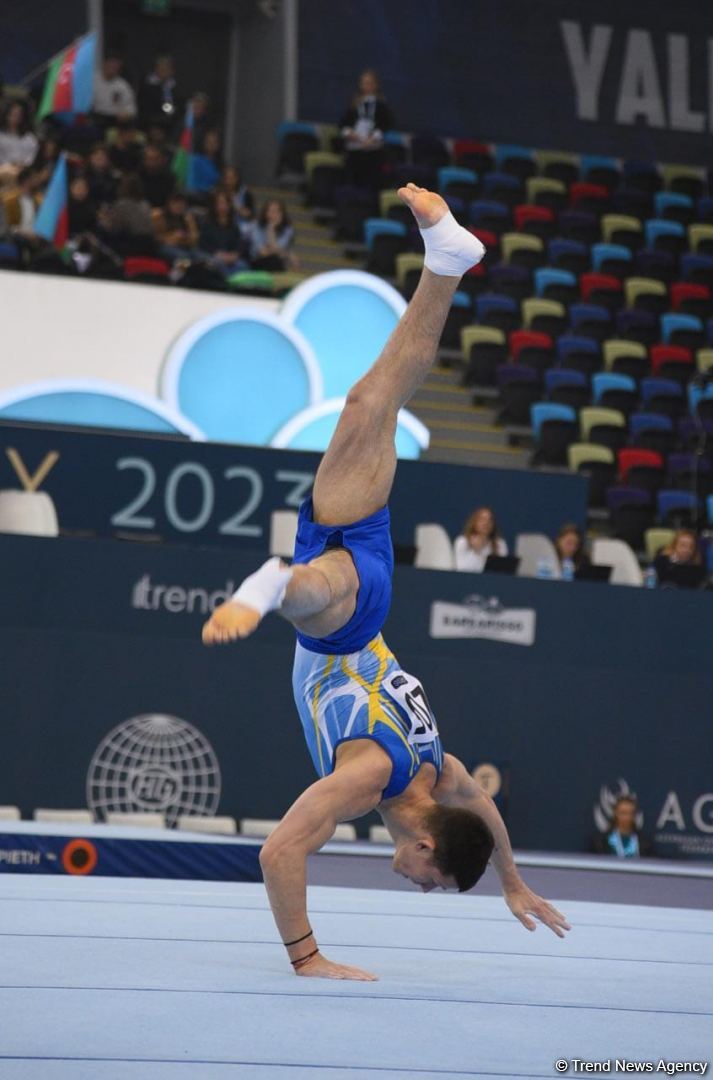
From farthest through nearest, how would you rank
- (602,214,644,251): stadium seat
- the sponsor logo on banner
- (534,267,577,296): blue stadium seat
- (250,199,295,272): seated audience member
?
1. (602,214,644,251): stadium seat
2. (534,267,577,296): blue stadium seat
3. (250,199,295,272): seated audience member
4. the sponsor logo on banner

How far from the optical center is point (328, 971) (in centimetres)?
399

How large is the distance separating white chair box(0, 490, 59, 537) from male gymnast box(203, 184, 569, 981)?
5.30 m

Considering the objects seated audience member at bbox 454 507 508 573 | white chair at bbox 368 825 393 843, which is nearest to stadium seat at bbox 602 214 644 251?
seated audience member at bbox 454 507 508 573

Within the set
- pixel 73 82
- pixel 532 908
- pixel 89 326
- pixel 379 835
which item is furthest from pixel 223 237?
pixel 532 908

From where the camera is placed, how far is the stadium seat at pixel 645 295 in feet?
52.9

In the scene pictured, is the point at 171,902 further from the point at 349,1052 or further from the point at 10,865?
the point at 349,1052

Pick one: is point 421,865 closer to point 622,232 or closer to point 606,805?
point 606,805

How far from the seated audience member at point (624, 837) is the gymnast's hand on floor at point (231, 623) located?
6.70m

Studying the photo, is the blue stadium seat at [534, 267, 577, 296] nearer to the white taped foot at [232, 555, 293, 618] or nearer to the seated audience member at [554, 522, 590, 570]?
the seated audience member at [554, 522, 590, 570]

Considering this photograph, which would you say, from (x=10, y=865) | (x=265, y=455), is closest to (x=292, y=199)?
(x=265, y=455)

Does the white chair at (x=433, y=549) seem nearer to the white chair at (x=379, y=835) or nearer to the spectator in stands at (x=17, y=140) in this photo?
the white chair at (x=379, y=835)

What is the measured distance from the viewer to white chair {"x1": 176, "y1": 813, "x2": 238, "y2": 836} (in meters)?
9.11

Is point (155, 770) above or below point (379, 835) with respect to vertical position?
above

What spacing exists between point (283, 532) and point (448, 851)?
5802 millimetres
